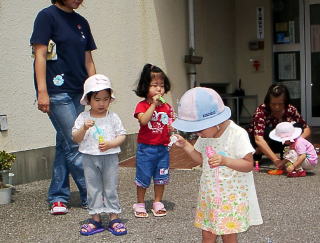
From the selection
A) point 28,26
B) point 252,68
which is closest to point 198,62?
point 252,68

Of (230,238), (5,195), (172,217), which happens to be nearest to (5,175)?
(5,195)

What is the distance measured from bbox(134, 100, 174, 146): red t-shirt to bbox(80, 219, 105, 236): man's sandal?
2.65 feet

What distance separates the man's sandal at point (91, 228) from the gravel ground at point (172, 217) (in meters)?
0.06

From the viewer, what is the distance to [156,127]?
15.2ft

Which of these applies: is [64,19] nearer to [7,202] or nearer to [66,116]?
[66,116]

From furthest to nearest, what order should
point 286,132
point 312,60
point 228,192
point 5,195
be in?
point 312,60 → point 286,132 → point 5,195 → point 228,192

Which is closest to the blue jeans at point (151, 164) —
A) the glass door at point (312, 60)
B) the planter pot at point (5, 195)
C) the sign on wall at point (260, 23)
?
the planter pot at point (5, 195)

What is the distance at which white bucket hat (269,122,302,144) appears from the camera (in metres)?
6.16

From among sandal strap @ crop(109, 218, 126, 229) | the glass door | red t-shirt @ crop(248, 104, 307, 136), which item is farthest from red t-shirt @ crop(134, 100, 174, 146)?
the glass door

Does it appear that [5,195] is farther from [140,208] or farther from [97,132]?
[97,132]

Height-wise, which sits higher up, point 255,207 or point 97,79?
point 97,79

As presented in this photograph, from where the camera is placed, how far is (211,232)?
3180 millimetres

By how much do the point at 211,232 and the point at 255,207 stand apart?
0.95 ft

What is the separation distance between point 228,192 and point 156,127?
64.3 inches
